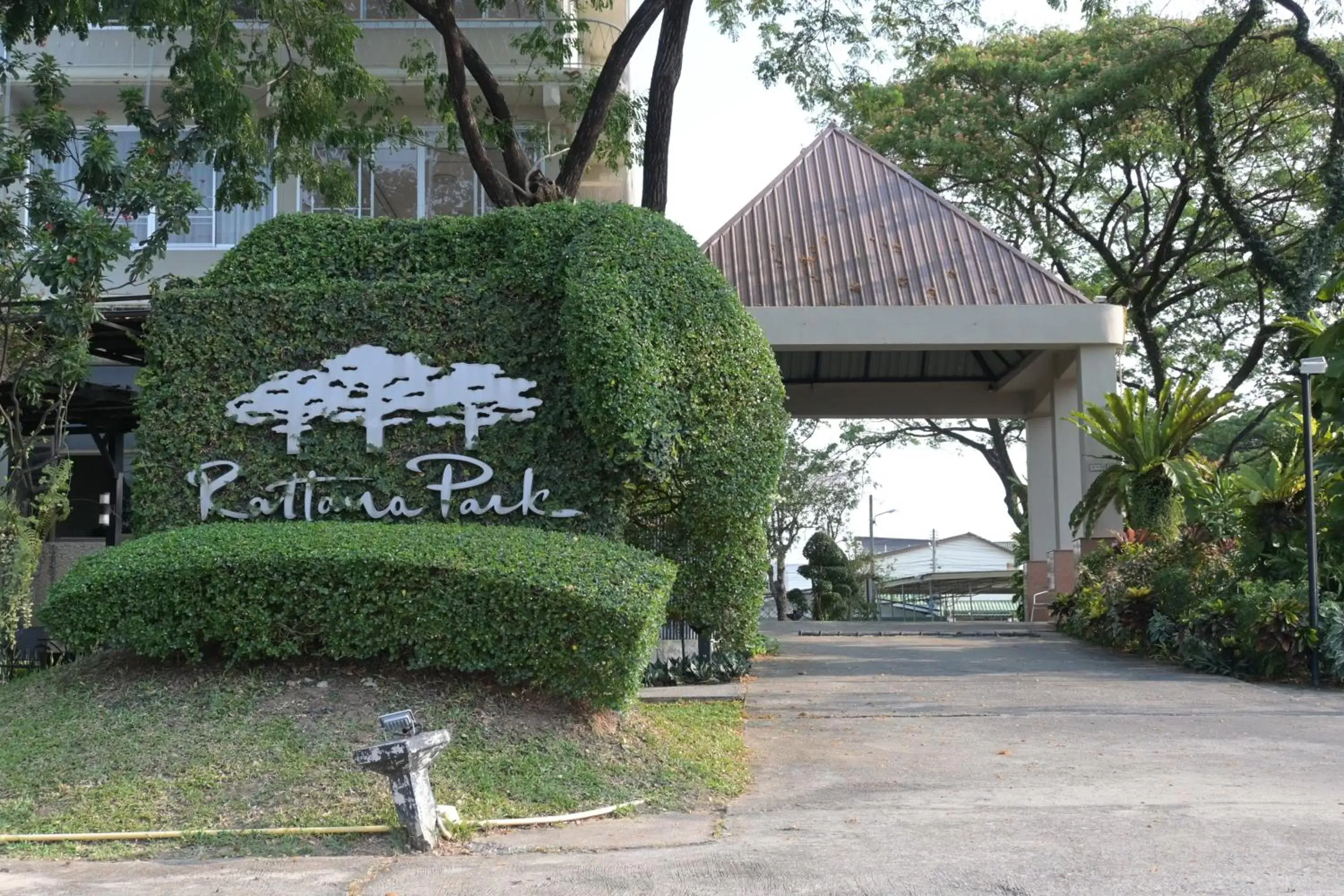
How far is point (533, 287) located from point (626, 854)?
17.3 ft

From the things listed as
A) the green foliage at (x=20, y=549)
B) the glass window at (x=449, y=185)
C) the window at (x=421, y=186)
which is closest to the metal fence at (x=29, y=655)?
the green foliage at (x=20, y=549)

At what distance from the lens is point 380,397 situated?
1034 cm

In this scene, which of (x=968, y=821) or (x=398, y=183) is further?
(x=398, y=183)

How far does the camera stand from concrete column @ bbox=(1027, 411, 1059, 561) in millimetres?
23234

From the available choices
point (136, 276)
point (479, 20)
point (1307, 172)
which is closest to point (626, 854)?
point (136, 276)

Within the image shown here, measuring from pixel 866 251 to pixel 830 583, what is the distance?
12088 millimetres

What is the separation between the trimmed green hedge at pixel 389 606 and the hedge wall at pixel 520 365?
4.67ft

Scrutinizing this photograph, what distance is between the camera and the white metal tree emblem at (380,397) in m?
10.2

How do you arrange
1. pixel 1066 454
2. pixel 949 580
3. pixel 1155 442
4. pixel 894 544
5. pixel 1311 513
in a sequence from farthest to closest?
pixel 894 544, pixel 949 580, pixel 1066 454, pixel 1155 442, pixel 1311 513

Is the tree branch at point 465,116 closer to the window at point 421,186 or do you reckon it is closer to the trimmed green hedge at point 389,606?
the window at point 421,186

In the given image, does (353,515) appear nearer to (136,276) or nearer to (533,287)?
(533,287)

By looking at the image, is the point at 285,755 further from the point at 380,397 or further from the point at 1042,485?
the point at 1042,485

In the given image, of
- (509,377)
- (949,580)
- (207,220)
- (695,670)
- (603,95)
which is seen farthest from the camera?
(949,580)

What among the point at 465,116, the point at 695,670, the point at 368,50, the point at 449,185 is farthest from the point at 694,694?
the point at 368,50
